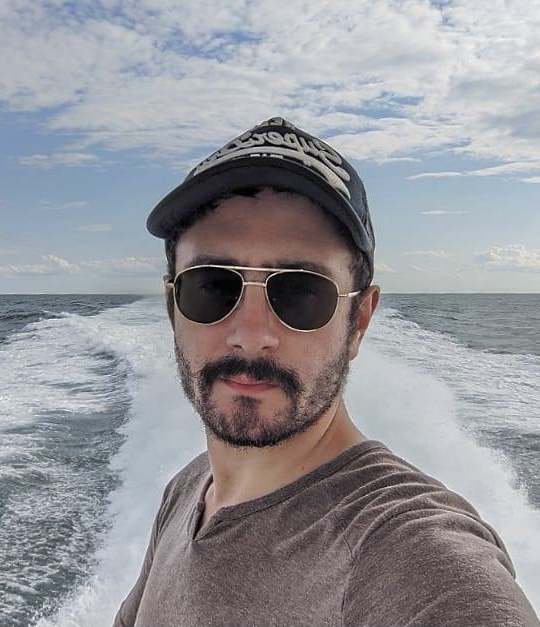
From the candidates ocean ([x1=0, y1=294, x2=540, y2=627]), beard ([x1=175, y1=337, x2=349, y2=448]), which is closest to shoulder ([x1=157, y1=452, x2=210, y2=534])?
beard ([x1=175, y1=337, x2=349, y2=448])

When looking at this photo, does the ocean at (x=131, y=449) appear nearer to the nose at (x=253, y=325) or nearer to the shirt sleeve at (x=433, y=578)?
the nose at (x=253, y=325)

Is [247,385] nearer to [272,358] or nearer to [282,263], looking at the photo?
[272,358]

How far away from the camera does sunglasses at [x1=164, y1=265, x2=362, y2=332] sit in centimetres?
142

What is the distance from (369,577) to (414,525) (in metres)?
0.10

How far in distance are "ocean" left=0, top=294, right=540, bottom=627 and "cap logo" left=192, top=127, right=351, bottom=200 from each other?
2710 millimetres

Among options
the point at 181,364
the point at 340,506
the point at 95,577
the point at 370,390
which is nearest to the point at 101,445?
the point at 95,577

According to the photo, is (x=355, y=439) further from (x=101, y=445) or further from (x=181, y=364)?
(x=101, y=445)

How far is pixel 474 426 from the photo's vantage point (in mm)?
6922

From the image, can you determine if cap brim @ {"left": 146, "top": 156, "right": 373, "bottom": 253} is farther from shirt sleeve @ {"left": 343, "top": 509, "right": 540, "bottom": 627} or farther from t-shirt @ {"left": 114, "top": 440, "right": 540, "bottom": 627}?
shirt sleeve @ {"left": 343, "top": 509, "right": 540, "bottom": 627}

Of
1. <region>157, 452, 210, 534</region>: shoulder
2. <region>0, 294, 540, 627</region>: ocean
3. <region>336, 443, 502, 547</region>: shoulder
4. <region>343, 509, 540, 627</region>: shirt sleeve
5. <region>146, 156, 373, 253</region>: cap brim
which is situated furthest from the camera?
<region>0, 294, 540, 627</region>: ocean

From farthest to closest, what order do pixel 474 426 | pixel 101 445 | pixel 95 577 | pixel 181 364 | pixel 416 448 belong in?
pixel 474 426
pixel 101 445
pixel 416 448
pixel 95 577
pixel 181 364

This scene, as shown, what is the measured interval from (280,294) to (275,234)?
125 mm

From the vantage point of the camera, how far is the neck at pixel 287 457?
1.42 metres

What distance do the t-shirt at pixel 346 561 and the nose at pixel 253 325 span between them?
11.1 inches
